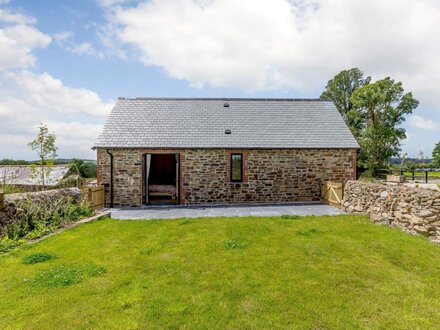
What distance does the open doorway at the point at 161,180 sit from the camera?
15.5 meters

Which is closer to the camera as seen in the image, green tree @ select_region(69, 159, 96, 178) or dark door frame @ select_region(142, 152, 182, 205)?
dark door frame @ select_region(142, 152, 182, 205)

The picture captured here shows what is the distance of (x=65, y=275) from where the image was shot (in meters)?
5.56

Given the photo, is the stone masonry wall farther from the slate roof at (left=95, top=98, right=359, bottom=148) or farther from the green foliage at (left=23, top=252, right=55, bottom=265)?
the green foliage at (left=23, top=252, right=55, bottom=265)

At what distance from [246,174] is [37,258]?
10650mm

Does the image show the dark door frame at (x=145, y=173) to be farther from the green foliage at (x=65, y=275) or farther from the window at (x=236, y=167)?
the green foliage at (x=65, y=275)

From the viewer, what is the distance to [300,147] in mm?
15516

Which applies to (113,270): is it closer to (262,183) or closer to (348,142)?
(262,183)

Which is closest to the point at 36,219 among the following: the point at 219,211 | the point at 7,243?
the point at 7,243

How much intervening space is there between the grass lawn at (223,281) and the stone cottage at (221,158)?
20.9 feet

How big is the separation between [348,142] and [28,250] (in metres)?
15.3

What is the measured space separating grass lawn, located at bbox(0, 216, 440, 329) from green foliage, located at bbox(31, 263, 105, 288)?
19mm

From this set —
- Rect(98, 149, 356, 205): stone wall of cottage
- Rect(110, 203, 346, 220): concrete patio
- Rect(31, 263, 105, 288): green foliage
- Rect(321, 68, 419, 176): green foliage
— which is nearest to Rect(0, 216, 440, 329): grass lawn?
Rect(31, 263, 105, 288): green foliage

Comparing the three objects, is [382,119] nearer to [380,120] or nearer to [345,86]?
[380,120]

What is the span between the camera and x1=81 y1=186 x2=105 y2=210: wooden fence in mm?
12508
